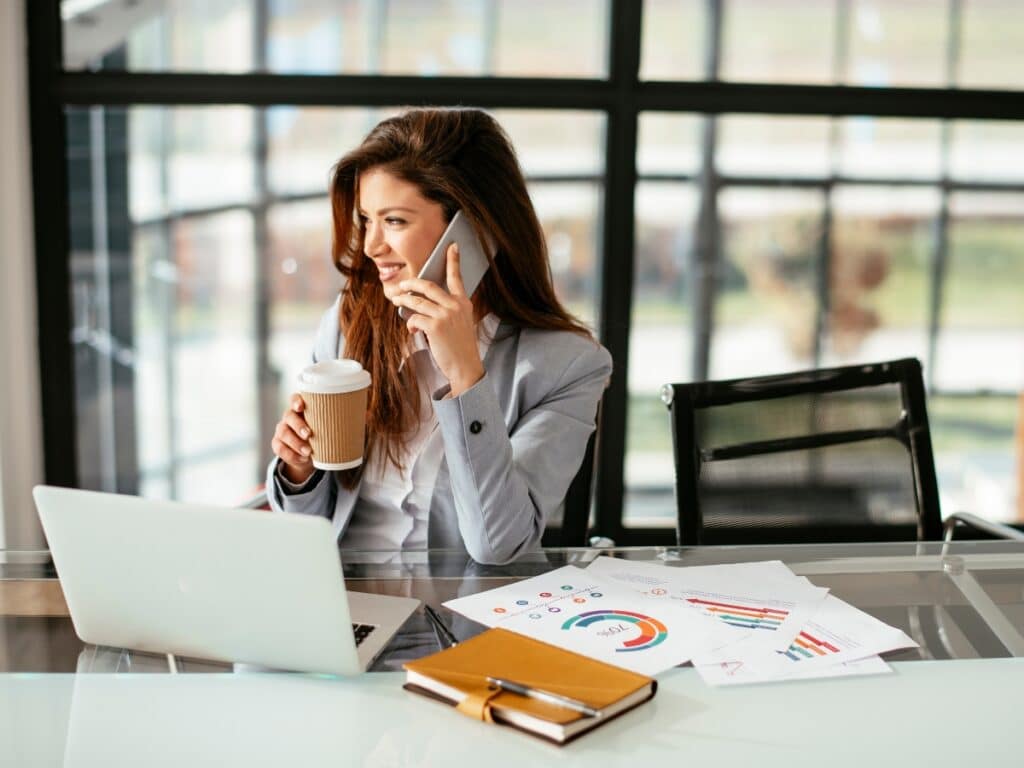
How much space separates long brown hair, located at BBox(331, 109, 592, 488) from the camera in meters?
1.88

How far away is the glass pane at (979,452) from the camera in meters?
3.65

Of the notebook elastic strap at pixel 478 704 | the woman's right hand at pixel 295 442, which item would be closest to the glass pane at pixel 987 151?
the woman's right hand at pixel 295 442

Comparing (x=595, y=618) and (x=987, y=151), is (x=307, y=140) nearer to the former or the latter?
(x=987, y=151)

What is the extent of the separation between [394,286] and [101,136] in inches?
71.8

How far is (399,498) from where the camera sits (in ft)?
6.17

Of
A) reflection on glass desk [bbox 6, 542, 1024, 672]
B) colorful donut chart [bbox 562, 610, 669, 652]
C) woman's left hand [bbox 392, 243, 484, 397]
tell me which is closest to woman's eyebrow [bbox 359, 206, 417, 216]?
woman's left hand [bbox 392, 243, 484, 397]

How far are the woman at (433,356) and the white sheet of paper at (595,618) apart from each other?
28 centimetres

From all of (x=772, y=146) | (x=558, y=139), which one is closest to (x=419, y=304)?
(x=558, y=139)

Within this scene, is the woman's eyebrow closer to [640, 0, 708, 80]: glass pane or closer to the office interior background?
the office interior background

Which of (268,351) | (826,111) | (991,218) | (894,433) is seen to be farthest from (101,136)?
(991,218)

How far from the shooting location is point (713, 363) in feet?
11.7

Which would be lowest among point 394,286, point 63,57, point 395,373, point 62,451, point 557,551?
point 62,451

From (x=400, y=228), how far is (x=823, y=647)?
37.7 inches

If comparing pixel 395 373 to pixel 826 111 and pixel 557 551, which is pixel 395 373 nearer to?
pixel 557 551
